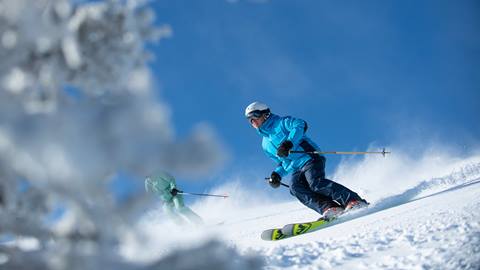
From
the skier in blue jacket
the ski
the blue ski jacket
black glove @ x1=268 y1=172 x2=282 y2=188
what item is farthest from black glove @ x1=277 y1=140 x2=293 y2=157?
the ski

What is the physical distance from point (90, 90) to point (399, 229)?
302 cm

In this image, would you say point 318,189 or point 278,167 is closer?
point 318,189

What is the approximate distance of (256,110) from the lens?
7.00 metres

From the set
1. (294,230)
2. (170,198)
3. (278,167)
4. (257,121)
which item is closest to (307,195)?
(278,167)

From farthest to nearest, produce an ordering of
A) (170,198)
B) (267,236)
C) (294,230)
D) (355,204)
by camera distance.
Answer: (170,198) < (355,204) < (294,230) < (267,236)

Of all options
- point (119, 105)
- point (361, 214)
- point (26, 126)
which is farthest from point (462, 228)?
point (26, 126)

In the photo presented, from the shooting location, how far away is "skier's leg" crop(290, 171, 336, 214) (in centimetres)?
632

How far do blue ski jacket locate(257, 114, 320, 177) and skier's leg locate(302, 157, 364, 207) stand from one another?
0.63 ft

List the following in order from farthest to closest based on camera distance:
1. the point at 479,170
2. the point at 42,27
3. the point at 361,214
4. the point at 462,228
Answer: the point at 479,170, the point at 361,214, the point at 462,228, the point at 42,27

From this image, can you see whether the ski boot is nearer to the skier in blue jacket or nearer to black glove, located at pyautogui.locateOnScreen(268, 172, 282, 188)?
the skier in blue jacket

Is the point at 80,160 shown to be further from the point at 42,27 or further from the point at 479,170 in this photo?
the point at 479,170

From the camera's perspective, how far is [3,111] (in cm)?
151

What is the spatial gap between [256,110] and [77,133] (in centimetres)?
565

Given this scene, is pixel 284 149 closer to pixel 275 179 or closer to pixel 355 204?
pixel 275 179
